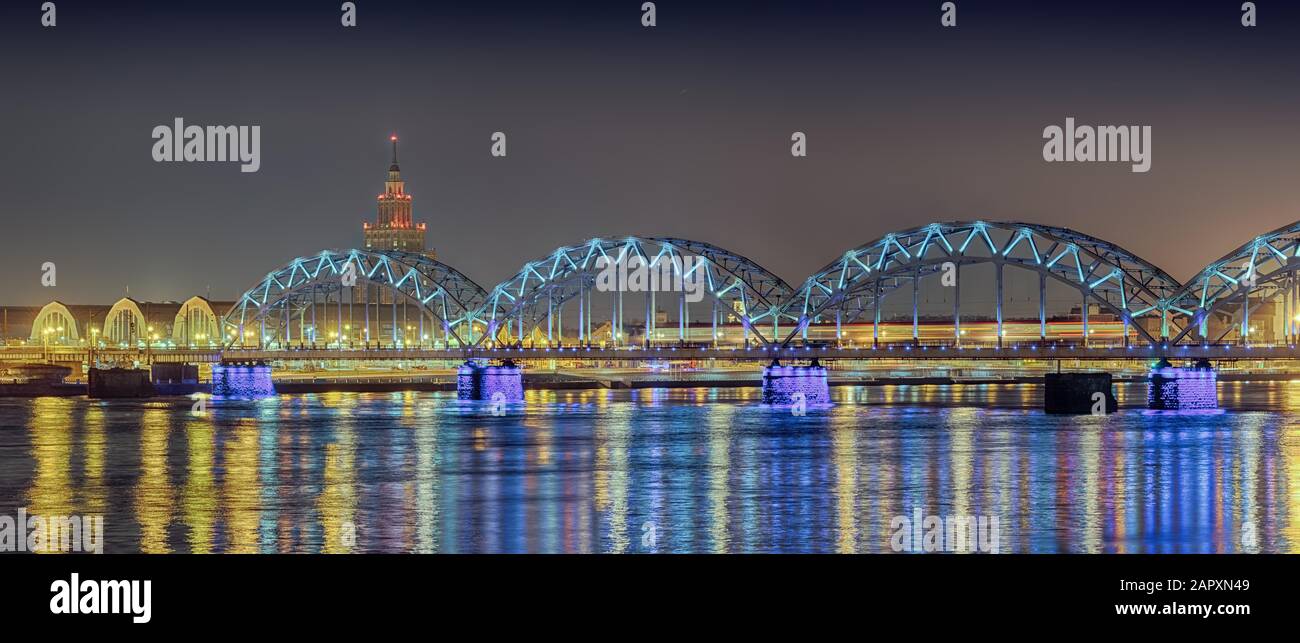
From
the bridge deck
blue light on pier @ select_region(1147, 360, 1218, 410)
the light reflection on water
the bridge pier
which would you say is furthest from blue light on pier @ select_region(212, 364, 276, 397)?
blue light on pier @ select_region(1147, 360, 1218, 410)

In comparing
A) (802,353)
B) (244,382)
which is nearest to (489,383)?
(802,353)

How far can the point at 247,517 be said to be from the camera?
4484cm

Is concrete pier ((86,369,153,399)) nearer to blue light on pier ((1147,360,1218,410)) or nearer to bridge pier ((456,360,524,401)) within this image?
bridge pier ((456,360,524,401))

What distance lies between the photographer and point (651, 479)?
183ft

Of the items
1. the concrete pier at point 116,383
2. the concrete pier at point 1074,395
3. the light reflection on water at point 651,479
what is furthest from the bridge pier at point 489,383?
the concrete pier at point 1074,395

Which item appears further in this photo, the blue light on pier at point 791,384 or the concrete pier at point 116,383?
the concrete pier at point 116,383

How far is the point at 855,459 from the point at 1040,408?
172ft

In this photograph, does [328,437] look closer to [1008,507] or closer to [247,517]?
[247,517]

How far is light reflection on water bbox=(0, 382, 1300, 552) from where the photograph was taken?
40.3 meters

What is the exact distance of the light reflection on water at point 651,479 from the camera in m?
40.3

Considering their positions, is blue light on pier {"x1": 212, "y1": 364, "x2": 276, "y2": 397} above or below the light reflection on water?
above

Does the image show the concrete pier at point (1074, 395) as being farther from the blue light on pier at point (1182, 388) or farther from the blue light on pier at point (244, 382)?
the blue light on pier at point (244, 382)

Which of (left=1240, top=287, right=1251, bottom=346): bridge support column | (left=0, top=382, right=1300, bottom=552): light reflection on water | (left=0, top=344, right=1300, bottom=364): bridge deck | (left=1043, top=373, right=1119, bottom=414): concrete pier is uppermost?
(left=1240, top=287, right=1251, bottom=346): bridge support column

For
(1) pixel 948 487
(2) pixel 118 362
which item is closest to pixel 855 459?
(1) pixel 948 487
